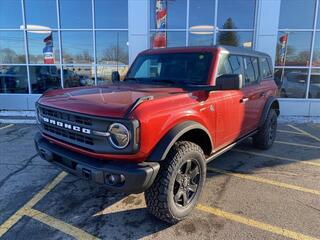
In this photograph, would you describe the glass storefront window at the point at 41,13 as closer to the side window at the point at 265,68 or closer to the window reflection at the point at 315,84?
the side window at the point at 265,68

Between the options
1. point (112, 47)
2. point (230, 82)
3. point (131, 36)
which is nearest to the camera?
point (230, 82)

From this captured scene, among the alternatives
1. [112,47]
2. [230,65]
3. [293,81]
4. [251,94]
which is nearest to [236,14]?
[293,81]

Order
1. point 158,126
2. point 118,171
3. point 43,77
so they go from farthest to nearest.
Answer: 1. point 43,77
2. point 158,126
3. point 118,171

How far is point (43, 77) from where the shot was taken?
422 inches

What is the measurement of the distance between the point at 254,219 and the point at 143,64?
2.87 m

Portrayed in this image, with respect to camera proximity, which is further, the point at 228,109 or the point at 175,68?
the point at 175,68

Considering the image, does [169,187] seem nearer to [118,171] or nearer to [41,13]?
[118,171]

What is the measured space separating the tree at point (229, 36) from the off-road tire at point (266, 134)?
15.1 feet

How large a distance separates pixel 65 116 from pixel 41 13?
357 inches

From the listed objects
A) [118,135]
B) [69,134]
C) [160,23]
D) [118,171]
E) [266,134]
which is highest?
[160,23]

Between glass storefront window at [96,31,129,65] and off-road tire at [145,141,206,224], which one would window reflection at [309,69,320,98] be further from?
off-road tire at [145,141,206,224]

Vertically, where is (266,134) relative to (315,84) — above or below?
below

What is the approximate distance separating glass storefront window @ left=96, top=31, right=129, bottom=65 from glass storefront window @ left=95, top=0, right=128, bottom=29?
0.29 metres

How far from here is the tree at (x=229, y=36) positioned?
968 cm
